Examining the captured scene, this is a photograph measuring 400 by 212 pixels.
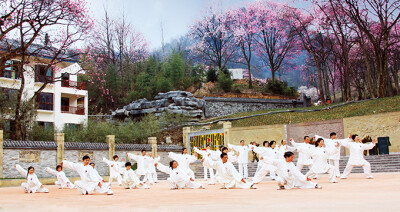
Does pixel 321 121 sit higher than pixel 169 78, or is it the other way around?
pixel 169 78

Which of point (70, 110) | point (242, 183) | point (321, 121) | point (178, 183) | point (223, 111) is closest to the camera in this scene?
point (242, 183)

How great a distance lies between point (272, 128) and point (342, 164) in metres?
5.93

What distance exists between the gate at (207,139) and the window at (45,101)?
12246 millimetres

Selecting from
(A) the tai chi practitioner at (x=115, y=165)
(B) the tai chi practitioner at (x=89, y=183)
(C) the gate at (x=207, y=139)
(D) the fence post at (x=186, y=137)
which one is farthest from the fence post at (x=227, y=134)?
(B) the tai chi practitioner at (x=89, y=183)

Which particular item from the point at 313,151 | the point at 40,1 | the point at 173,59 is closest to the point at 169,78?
the point at 173,59

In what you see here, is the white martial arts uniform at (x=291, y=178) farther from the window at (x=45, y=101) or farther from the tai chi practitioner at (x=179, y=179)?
the window at (x=45, y=101)

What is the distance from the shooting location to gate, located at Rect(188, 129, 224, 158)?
2434cm

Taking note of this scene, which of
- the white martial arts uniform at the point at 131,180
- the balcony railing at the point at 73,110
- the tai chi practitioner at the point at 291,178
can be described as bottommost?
the white martial arts uniform at the point at 131,180

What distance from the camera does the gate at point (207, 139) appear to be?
24344 mm

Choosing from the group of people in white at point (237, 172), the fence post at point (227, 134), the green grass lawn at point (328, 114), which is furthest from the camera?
the green grass lawn at point (328, 114)

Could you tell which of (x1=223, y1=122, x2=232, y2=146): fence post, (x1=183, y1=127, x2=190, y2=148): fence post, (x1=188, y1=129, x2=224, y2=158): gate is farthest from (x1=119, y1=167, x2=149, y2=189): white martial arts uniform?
(x1=183, y1=127, x2=190, y2=148): fence post

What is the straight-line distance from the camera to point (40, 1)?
16.9 meters

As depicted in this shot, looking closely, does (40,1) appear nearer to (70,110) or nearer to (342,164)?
(342,164)

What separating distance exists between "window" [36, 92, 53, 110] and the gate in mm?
12246
